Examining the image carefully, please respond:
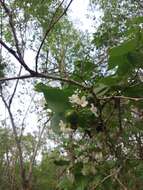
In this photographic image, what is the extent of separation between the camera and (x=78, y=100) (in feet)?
4.39

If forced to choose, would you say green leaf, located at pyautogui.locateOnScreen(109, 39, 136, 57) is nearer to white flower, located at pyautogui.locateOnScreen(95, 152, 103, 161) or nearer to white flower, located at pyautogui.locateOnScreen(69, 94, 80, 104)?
white flower, located at pyautogui.locateOnScreen(69, 94, 80, 104)

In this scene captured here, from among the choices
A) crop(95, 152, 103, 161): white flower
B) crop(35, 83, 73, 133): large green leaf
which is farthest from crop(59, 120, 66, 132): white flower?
crop(95, 152, 103, 161): white flower

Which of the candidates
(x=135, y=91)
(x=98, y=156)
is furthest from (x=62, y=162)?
(x=135, y=91)

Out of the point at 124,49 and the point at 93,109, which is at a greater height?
the point at 124,49

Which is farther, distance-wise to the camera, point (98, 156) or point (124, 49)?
point (98, 156)

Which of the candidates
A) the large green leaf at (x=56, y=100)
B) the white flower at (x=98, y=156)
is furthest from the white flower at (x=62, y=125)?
the white flower at (x=98, y=156)

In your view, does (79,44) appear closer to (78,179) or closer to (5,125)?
(5,125)

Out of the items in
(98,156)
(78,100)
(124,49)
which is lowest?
(98,156)

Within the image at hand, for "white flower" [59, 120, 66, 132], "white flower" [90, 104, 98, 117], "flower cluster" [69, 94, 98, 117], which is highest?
"flower cluster" [69, 94, 98, 117]

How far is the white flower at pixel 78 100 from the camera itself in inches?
52.5

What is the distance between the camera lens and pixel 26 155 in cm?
2106

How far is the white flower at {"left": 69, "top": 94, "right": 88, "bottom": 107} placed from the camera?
133 centimetres

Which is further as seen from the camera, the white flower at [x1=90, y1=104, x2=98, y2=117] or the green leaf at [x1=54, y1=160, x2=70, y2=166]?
the green leaf at [x1=54, y1=160, x2=70, y2=166]

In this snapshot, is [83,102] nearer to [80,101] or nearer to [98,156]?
[80,101]
